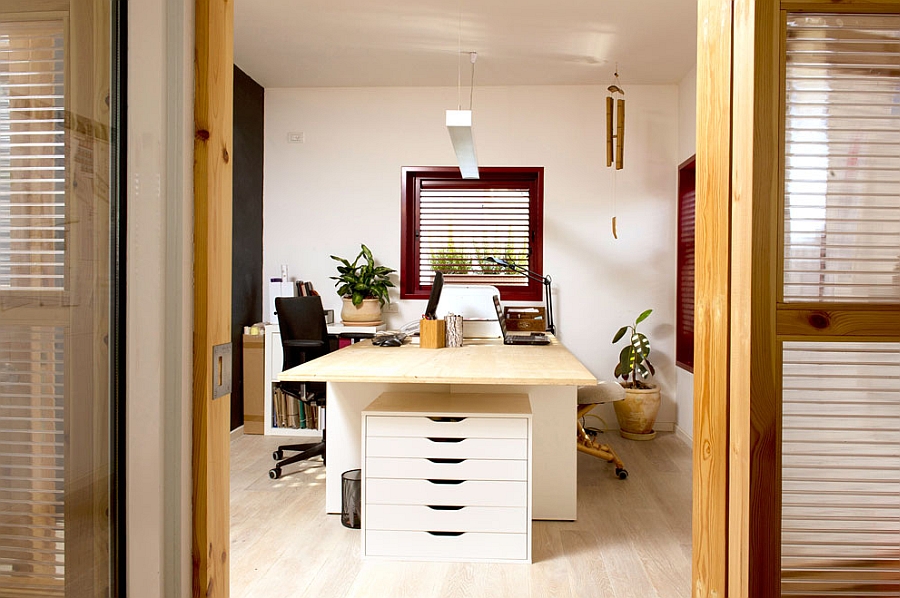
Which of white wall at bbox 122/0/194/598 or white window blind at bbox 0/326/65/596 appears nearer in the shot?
white window blind at bbox 0/326/65/596

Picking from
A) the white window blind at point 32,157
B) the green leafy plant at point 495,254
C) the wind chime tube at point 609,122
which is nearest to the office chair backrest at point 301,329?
the green leafy plant at point 495,254

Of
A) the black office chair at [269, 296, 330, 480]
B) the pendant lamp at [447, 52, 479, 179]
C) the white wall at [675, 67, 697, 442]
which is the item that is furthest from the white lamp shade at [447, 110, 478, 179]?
the white wall at [675, 67, 697, 442]

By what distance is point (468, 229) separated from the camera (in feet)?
17.8

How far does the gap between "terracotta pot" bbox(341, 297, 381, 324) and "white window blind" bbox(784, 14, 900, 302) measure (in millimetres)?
4162

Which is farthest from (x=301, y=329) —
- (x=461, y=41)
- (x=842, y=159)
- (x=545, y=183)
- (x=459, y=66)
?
(x=842, y=159)

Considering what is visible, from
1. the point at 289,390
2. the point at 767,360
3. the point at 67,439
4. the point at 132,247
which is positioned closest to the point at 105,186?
the point at 132,247

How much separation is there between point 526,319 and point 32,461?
4.04 meters

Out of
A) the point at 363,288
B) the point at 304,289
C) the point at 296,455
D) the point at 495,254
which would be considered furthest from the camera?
the point at 495,254

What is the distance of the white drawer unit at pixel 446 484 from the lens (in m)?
2.65

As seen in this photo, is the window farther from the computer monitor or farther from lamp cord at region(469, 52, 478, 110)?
the computer monitor

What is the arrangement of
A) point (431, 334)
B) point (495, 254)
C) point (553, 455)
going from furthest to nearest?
point (495, 254) < point (431, 334) < point (553, 455)

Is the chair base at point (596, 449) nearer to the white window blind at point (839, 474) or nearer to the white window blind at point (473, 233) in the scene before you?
the white window blind at point (473, 233)

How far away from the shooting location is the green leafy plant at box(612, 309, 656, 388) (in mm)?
4961

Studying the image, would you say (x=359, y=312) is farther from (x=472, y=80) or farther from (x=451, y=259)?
(x=472, y=80)
